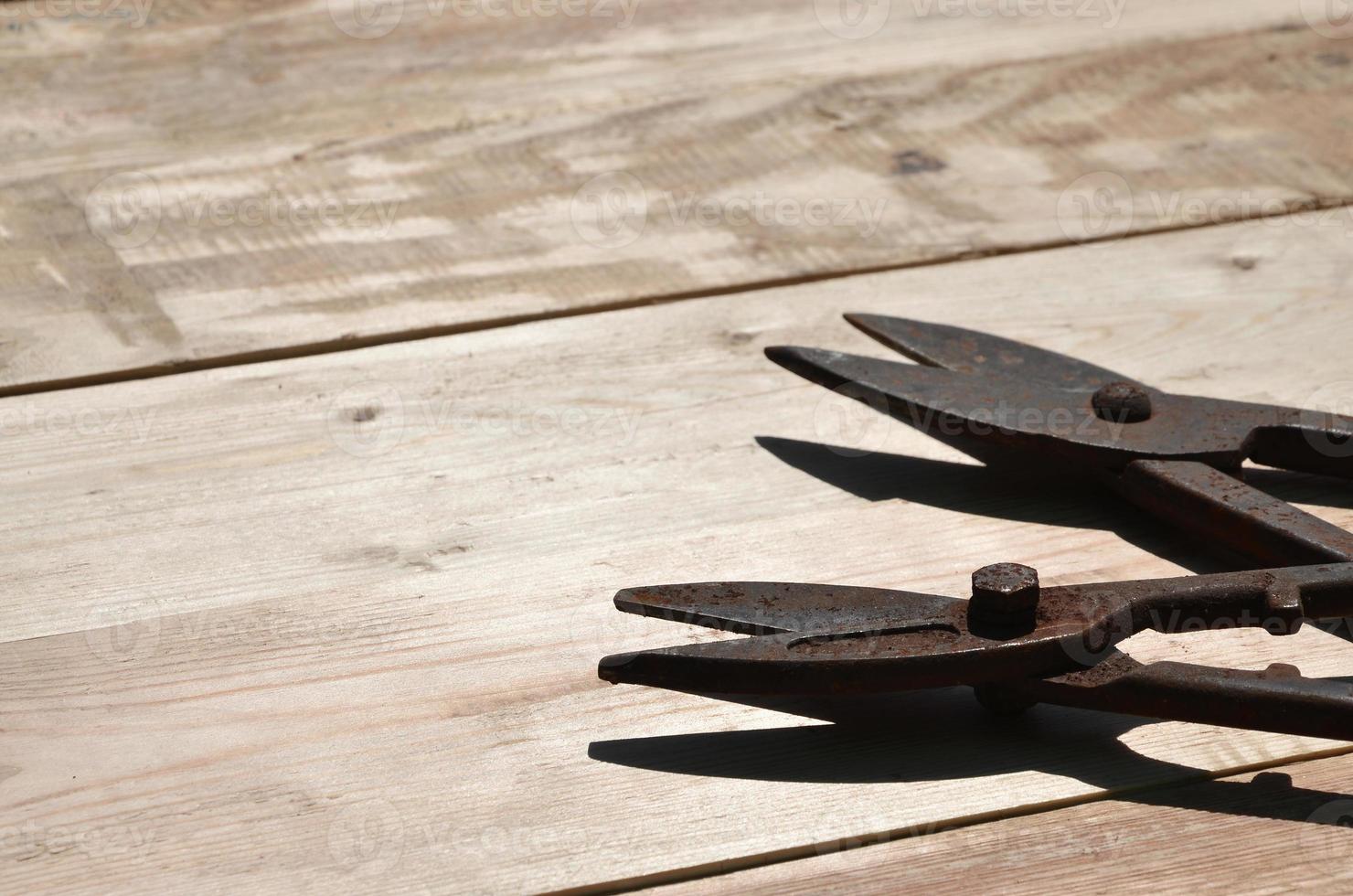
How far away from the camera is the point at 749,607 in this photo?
105 cm

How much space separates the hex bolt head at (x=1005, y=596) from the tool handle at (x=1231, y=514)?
0.25 m

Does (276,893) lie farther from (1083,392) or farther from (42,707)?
(1083,392)

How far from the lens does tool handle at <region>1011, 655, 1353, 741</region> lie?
3.02ft

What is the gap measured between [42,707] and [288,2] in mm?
1683

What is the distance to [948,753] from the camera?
1.04 m

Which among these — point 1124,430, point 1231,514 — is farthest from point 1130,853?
point 1124,430

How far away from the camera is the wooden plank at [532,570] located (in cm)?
100

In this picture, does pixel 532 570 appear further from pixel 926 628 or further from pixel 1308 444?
pixel 1308 444

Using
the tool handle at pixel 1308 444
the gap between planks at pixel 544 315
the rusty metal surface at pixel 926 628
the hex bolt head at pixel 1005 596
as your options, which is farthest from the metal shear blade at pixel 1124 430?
the gap between planks at pixel 544 315

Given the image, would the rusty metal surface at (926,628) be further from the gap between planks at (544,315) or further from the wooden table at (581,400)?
the gap between planks at (544,315)

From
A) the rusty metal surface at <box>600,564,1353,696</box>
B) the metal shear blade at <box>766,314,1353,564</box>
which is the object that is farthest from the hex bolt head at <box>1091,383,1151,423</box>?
the rusty metal surface at <box>600,564,1353,696</box>

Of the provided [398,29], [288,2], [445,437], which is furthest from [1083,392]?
[288,2]

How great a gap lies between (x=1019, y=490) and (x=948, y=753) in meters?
0.38

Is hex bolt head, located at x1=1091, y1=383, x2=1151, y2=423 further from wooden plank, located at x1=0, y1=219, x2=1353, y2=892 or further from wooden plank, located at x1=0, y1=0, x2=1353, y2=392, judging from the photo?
wooden plank, located at x1=0, y1=0, x2=1353, y2=392
